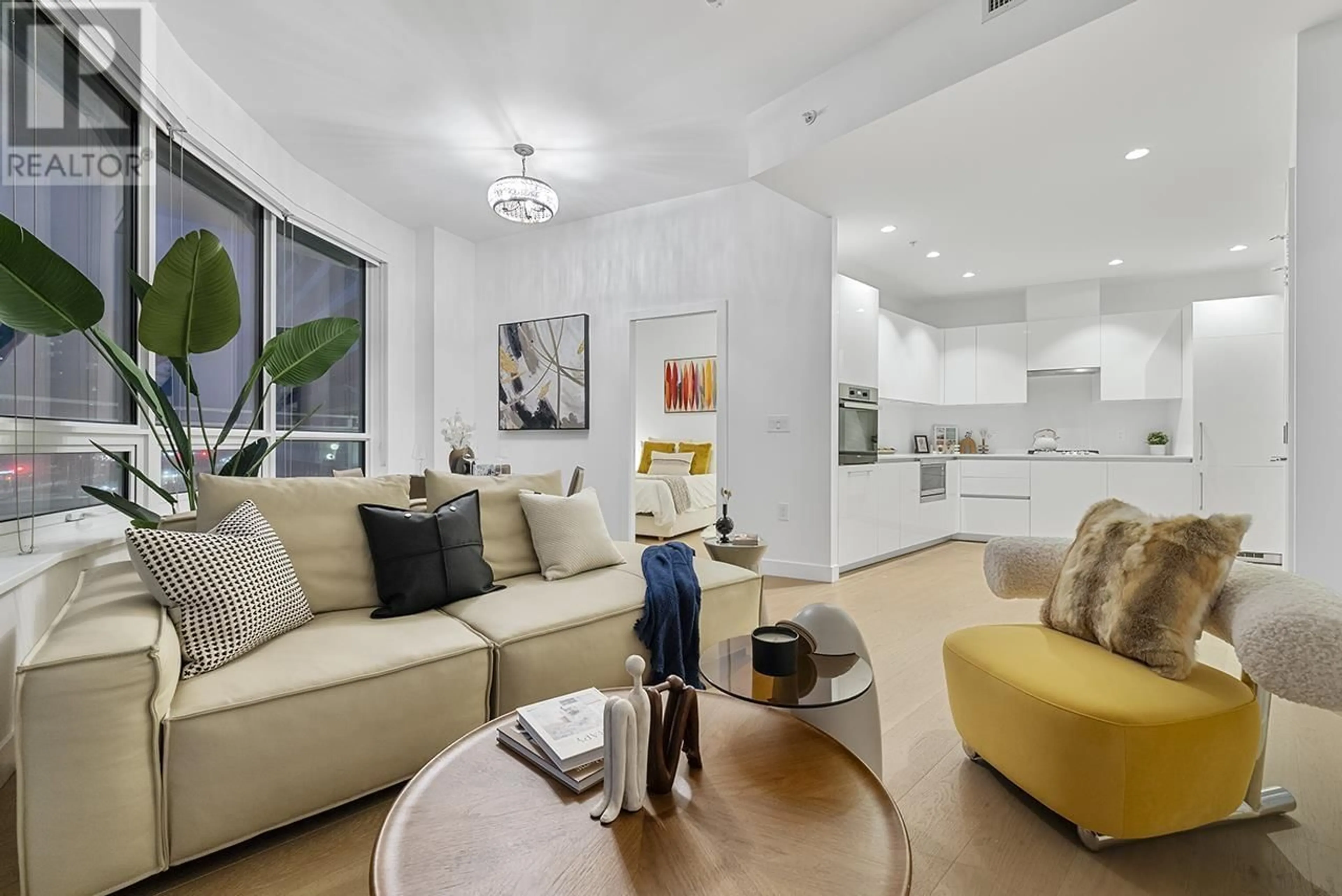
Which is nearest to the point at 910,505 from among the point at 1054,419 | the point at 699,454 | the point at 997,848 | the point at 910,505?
the point at 910,505

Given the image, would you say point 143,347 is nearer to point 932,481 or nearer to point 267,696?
point 267,696

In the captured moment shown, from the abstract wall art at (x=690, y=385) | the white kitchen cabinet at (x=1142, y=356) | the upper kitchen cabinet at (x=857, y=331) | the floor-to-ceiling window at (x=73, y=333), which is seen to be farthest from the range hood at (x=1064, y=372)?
the floor-to-ceiling window at (x=73, y=333)

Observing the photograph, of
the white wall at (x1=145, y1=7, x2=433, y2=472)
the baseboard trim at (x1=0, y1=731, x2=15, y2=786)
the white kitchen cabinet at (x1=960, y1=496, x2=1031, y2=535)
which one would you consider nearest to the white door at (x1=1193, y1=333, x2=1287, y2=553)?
the white kitchen cabinet at (x1=960, y1=496, x2=1031, y2=535)

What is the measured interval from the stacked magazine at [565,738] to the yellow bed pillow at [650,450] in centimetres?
623

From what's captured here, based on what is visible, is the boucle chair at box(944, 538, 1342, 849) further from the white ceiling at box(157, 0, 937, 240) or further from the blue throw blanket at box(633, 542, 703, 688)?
the white ceiling at box(157, 0, 937, 240)

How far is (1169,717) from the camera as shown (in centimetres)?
142

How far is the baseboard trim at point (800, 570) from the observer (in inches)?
172

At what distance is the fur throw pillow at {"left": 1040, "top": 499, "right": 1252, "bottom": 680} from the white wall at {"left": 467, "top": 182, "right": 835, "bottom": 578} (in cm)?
254

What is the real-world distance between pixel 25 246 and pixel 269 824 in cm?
175

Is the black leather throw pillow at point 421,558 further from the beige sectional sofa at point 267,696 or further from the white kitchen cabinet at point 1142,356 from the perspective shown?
the white kitchen cabinet at point 1142,356

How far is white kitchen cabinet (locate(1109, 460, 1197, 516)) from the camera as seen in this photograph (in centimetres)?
525

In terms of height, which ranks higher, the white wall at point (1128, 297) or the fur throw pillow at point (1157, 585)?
the white wall at point (1128, 297)

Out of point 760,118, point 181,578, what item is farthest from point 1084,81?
point 181,578

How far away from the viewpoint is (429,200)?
16.4 ft
